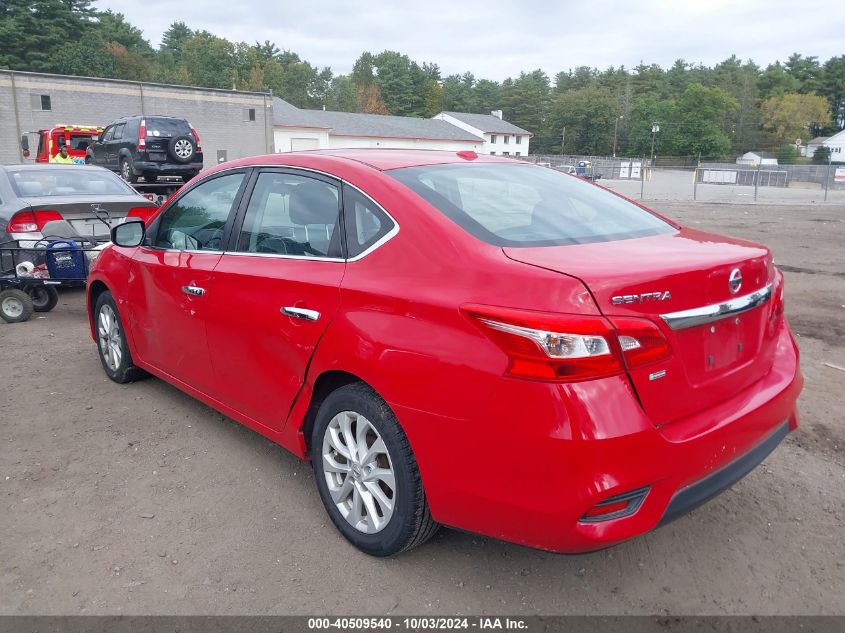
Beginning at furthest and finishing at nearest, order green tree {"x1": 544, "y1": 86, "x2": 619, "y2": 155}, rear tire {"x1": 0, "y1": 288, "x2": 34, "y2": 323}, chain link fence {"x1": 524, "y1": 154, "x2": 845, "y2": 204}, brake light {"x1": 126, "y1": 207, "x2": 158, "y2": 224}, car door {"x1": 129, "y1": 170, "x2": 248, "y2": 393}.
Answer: green tree {"x1": 544, "y1": 86, "x2": 619, "y2": 155} < chain link fence {"x1": 524, "y1": 154, "x2": 845, "y2": 204} < brake light {"x1": 126, "y1": 207, "x2": 158, "y2": 224} < rear tire {"x1": 0, "y1": 288, "x2": 34, "y2": 323} < car door {"x1": 129, "y1": 170, "x2": 248, "y2": 393}

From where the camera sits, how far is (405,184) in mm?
2863

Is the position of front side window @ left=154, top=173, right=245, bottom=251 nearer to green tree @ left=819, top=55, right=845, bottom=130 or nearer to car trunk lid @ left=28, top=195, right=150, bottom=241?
car trunk lid @ left=28, top=195, right=150, bottom=241

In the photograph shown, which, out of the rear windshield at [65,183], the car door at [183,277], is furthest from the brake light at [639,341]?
the rear windshield at [65,183]

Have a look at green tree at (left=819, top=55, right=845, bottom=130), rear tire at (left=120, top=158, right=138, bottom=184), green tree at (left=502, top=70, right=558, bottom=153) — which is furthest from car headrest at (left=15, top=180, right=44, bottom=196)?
green tree at (left=819, top=55, right=845, bottom=130)

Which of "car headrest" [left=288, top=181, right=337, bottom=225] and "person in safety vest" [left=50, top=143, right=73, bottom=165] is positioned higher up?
"person in safety vest" [left=50, top=143, right=73, bottom=165]

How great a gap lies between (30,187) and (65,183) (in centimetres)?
45

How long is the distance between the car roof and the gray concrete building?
3407cm

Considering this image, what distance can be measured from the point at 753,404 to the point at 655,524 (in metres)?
0.69

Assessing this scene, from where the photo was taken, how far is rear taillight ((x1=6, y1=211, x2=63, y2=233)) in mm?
7277

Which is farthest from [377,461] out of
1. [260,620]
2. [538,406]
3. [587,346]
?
[587,346]

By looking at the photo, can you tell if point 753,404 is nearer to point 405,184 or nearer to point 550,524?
point 550,524

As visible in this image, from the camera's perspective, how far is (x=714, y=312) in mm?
2385

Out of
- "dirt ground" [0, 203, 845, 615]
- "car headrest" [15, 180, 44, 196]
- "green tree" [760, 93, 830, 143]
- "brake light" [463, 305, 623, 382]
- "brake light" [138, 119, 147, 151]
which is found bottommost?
"dirt ground" [0, 203, 845, 615]

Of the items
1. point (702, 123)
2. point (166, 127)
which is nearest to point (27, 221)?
point (166, 127)
